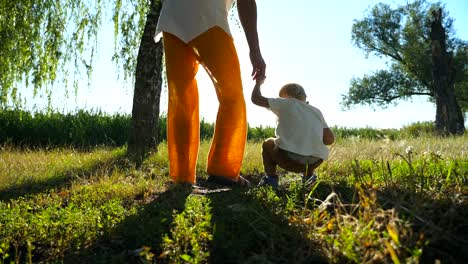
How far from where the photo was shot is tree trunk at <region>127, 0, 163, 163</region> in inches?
306

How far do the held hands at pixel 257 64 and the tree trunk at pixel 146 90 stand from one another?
12.0 ft

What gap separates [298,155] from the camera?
4586 millimetres

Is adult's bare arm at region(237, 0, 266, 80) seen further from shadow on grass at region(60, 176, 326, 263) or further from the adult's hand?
shadow on grass at region(60, 176, 326, 263)

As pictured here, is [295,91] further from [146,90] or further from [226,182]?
[146,90]

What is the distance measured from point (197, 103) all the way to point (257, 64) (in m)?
0.69

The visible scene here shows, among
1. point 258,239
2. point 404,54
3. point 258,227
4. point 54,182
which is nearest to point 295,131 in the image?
point 258,227

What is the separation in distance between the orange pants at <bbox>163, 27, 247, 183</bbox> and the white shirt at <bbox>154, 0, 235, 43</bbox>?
0.21 feet

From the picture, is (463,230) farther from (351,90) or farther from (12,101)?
(351,90)

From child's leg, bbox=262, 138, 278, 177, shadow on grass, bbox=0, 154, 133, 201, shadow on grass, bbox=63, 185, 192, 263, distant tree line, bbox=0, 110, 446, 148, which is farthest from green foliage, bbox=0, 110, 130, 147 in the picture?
shadow on grass, bbox=63, 185, 192, 263

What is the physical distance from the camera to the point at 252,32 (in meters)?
4.48

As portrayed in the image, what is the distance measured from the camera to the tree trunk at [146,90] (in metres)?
7.76

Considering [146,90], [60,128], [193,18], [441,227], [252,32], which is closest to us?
[441,227]

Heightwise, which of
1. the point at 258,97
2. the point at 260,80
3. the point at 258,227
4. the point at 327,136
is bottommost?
the point at 258,227

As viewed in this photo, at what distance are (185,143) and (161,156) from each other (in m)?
2.63
